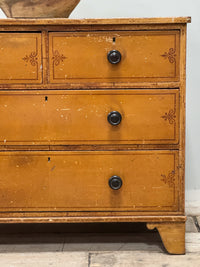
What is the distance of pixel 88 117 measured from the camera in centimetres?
149

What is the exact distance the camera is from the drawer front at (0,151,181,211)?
4.93ft

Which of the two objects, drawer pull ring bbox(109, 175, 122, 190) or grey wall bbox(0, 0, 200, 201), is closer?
drawer pull ring bbox(109, 175, 122, 190)

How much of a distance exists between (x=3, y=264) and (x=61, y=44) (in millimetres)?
858

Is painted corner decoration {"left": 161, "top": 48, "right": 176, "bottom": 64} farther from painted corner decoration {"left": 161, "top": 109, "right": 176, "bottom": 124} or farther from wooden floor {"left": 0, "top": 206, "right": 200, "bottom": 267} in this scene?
wooden floor {"left": 0, "top": 206, "right": 200, "bottom": 267}

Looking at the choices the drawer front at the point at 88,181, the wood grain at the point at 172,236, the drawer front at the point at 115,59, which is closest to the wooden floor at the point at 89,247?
the wood grain at the point at 172,236

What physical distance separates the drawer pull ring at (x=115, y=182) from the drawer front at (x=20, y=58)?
46 cm

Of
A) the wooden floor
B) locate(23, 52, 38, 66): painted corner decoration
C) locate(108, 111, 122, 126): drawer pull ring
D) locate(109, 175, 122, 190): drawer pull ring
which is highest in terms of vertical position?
locate(23, 52, 38, 66): painted corner decoration

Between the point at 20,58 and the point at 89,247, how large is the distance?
2.65 feet

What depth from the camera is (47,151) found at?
4.93 ft

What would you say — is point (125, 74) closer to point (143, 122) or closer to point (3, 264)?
point (143, 122)

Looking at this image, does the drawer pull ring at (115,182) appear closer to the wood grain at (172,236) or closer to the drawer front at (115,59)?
the wood grain at (172,236)

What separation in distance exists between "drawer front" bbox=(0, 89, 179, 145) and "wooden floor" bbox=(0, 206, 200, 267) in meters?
0.45

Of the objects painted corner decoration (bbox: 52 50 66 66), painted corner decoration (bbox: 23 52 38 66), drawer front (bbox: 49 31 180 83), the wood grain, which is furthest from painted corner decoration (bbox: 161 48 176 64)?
the wood grain

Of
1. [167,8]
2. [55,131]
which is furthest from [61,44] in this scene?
[167,8]
